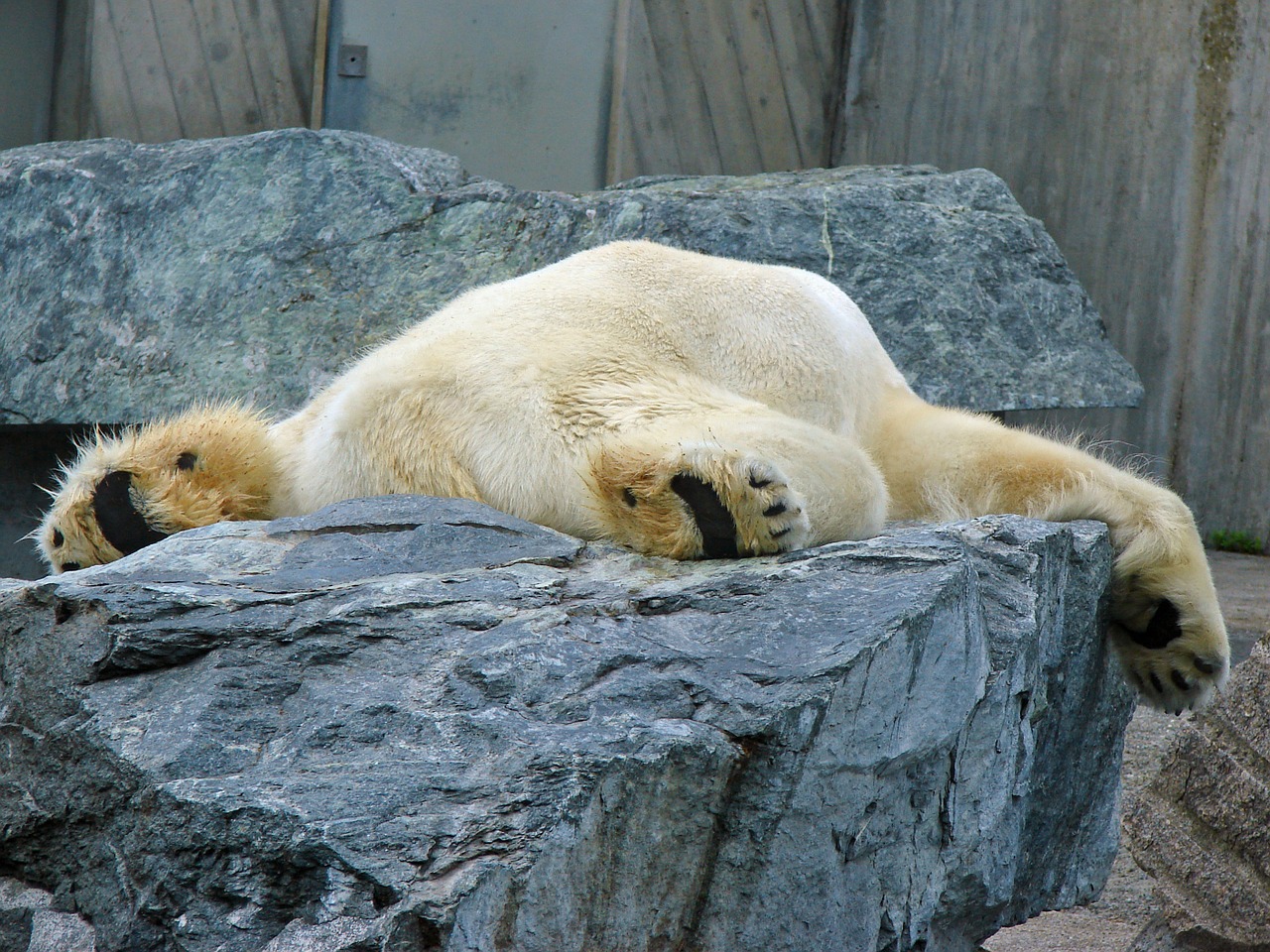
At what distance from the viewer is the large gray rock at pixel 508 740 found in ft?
5.00

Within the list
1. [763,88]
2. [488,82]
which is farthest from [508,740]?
[763,88]

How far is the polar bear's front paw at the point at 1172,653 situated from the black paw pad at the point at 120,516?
2.02 metres

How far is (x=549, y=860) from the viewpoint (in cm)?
153

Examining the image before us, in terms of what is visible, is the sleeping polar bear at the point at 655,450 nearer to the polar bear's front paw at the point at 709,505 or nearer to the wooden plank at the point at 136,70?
the polar bear's front paw at the point at 709,505

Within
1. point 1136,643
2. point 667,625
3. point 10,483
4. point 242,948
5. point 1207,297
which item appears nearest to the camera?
point 242,948

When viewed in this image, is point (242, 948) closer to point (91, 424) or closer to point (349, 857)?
point (349, 857)

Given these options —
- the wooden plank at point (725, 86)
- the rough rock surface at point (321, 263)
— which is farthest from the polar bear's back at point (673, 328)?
the wooden plank at point (725, 86)

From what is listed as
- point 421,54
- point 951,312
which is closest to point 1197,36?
point 951,312

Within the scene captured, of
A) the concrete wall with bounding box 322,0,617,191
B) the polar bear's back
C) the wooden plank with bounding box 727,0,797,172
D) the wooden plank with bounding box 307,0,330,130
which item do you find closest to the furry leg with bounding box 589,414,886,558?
the polar bear's back

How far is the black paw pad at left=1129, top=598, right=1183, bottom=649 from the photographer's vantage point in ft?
8.86

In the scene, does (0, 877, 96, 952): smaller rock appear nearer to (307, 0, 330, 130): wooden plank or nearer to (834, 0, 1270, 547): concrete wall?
(307, 0, 330, 130): wooden plank

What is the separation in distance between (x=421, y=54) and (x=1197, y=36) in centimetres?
381

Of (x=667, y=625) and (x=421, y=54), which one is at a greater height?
(x=421, y=54)

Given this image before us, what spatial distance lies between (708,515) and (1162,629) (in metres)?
1.20
